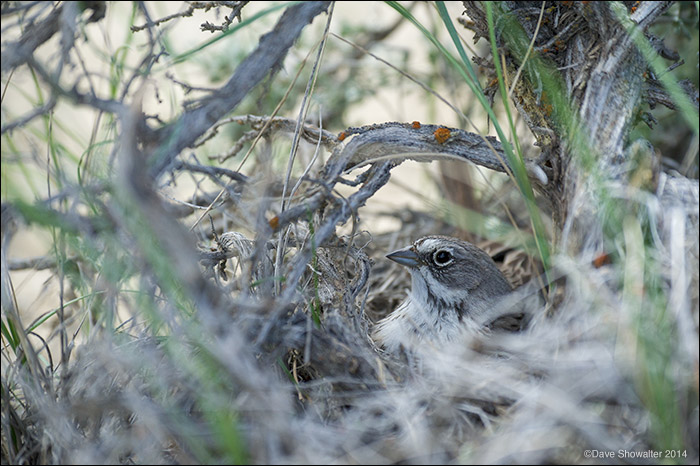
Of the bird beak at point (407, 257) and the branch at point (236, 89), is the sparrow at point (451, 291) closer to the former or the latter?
the bird beak at point (407, 257)

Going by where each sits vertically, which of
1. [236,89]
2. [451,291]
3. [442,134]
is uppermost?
[236,89]

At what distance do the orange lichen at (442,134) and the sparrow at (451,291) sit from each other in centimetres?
93

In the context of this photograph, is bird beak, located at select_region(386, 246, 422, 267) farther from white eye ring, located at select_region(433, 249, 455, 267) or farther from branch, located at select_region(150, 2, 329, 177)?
branch, located at select_region(150, 2, 329, 177)

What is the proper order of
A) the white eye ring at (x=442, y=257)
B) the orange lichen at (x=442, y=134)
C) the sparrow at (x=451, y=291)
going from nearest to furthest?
the orange lichen at (x=442, y=134)
the sparrow at (x=451, y=291)
the white eye ring at (x=442, y=257)

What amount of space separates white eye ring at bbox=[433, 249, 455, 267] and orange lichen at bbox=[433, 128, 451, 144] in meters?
0.93

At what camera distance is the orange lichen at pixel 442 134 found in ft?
9.70

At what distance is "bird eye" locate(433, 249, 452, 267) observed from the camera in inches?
147

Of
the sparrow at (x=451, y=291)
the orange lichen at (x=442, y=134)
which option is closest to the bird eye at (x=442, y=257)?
the sparrow at (x=451, y=291)

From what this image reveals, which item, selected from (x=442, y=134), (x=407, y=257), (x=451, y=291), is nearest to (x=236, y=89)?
(x=442, y=134)

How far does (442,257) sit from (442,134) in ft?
3.24

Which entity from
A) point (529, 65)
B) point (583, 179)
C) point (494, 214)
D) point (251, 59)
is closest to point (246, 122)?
point (251, 59)

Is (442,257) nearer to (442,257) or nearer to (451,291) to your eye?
(442,257)

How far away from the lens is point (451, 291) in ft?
12.2

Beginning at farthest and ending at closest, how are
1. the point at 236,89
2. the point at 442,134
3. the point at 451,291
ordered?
the point at 451,291, the point at 442,134, the point at 236,89
